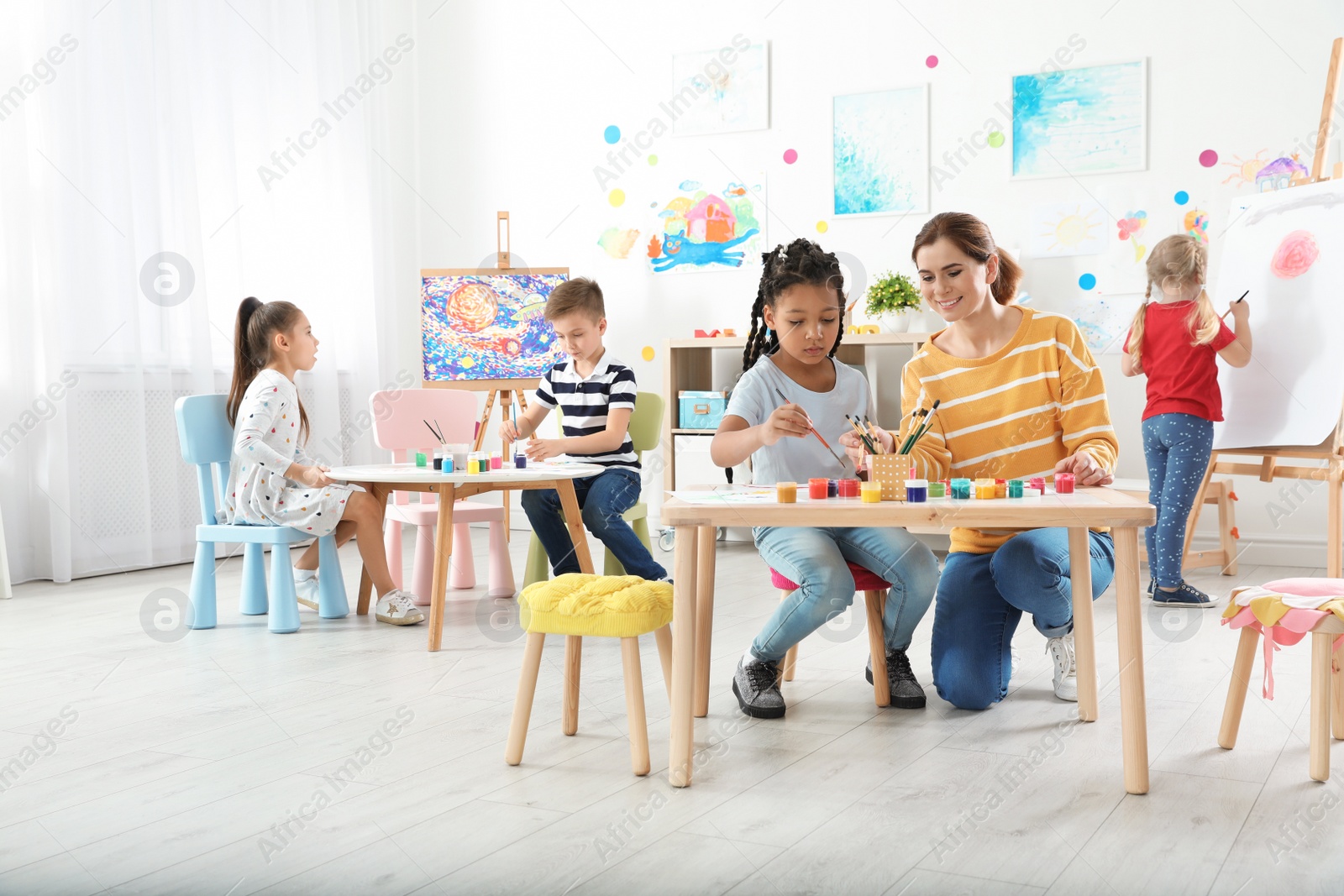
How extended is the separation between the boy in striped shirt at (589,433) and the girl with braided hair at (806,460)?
38.2 inches

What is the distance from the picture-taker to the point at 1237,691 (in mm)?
2033

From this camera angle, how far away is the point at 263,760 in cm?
205

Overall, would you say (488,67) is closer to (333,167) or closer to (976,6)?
(333,167)

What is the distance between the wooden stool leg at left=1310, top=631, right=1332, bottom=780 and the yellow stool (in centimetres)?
102

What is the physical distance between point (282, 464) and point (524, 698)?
1562 mm

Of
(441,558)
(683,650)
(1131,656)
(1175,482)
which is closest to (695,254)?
(1175,482)

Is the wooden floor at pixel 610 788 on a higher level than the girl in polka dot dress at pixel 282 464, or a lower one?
lower

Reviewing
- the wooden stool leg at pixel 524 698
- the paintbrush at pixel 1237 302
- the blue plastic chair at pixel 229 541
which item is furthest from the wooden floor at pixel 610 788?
the paintbrush at pixel 1237 302

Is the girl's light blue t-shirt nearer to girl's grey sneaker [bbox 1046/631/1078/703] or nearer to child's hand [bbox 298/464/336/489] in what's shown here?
girl's grey sneaker [bbox 1046/631/1078/703]

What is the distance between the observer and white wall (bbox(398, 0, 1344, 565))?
4441 mm

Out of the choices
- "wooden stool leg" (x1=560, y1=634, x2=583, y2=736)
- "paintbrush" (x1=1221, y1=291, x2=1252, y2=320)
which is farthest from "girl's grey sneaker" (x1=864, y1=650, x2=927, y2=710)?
"paintbrush" (x1=1221, y1=291, x2=1252, y2=320)

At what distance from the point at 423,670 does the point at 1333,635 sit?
6.09 feet

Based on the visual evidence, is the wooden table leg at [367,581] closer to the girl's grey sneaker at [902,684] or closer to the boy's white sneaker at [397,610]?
the boy's white sneaker at [397,610]

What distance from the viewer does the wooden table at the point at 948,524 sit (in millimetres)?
1710
